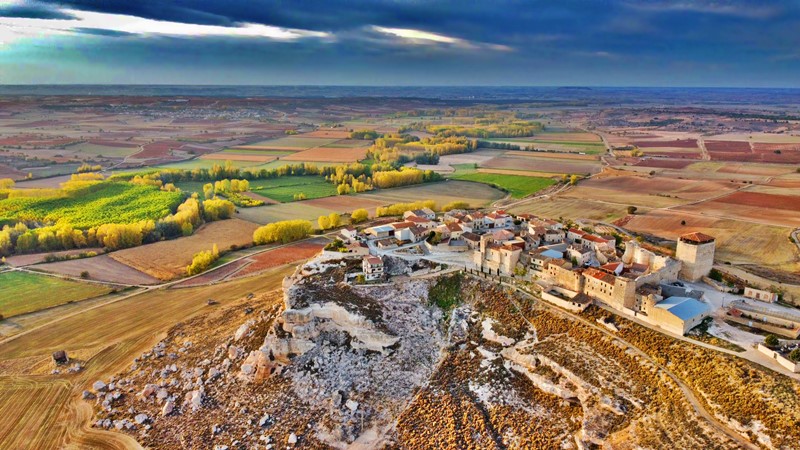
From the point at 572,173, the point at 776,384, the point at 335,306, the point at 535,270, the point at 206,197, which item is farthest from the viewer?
the point at 572,173

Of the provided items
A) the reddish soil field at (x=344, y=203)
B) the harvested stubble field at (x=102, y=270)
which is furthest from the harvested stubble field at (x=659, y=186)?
the harvested stubble field at (x=102, y=270)

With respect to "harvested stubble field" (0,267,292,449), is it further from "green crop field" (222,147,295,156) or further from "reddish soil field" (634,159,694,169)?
"reddish soil field" (634,159,694,169)

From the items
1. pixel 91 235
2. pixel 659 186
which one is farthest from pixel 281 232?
pixel 659 186

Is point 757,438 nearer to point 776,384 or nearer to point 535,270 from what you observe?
point 776,384

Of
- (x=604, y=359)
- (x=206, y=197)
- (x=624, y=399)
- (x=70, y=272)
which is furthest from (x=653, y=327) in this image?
(x=206, y=197)

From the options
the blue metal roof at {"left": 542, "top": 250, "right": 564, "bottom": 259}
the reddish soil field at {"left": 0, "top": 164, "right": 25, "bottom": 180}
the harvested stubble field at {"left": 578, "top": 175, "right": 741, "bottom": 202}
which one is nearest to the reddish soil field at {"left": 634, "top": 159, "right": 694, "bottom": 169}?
the harvested stubble field at {"left": 578, "top": 175, "right": 741, "bottom": 202}

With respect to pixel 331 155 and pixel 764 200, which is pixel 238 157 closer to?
pixel 331 155
